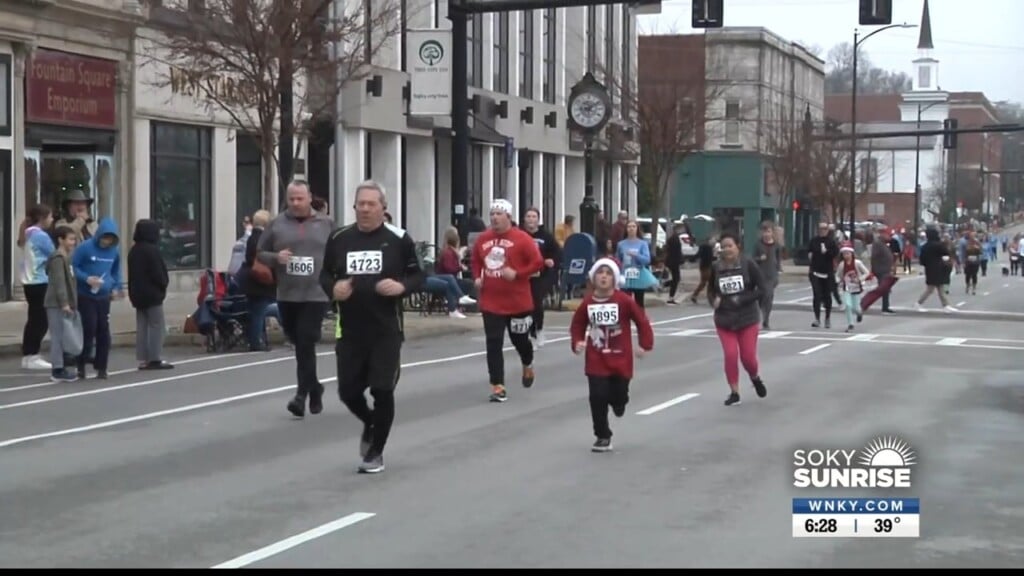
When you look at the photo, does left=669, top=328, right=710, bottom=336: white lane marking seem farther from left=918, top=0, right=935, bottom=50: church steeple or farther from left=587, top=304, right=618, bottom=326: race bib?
left=918, top=0, right=935, bottom=50: church steeple

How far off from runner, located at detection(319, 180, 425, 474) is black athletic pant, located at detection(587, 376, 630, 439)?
6.36 ft

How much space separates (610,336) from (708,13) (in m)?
13.2

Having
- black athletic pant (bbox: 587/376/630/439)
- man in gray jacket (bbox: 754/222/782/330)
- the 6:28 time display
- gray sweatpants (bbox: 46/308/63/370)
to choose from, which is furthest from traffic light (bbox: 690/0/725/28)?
the 6:28 time display

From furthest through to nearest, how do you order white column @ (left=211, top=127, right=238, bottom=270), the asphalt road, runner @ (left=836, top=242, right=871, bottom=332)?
white column @ (left=211, top=127, right=238, bottom=270) → runner @ (left=836, top=242, right=871, bottom=332) → the asphalt road

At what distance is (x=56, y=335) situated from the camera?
16.8 meters

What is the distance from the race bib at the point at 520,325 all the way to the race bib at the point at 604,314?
299cm

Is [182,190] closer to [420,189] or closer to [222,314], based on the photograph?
[222,314]

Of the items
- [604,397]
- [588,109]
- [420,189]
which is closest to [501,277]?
[604,397]

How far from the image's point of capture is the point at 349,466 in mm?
11070

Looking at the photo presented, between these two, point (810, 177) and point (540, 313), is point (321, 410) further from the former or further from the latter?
point (810, 177)

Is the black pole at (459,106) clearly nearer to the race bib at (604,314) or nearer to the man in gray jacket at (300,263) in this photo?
the man in gray jacket at (300,263)

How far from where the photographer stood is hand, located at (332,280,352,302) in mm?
10391

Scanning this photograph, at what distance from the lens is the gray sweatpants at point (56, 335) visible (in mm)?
16734

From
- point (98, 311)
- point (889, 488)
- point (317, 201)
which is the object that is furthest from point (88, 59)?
point (889, 488)
